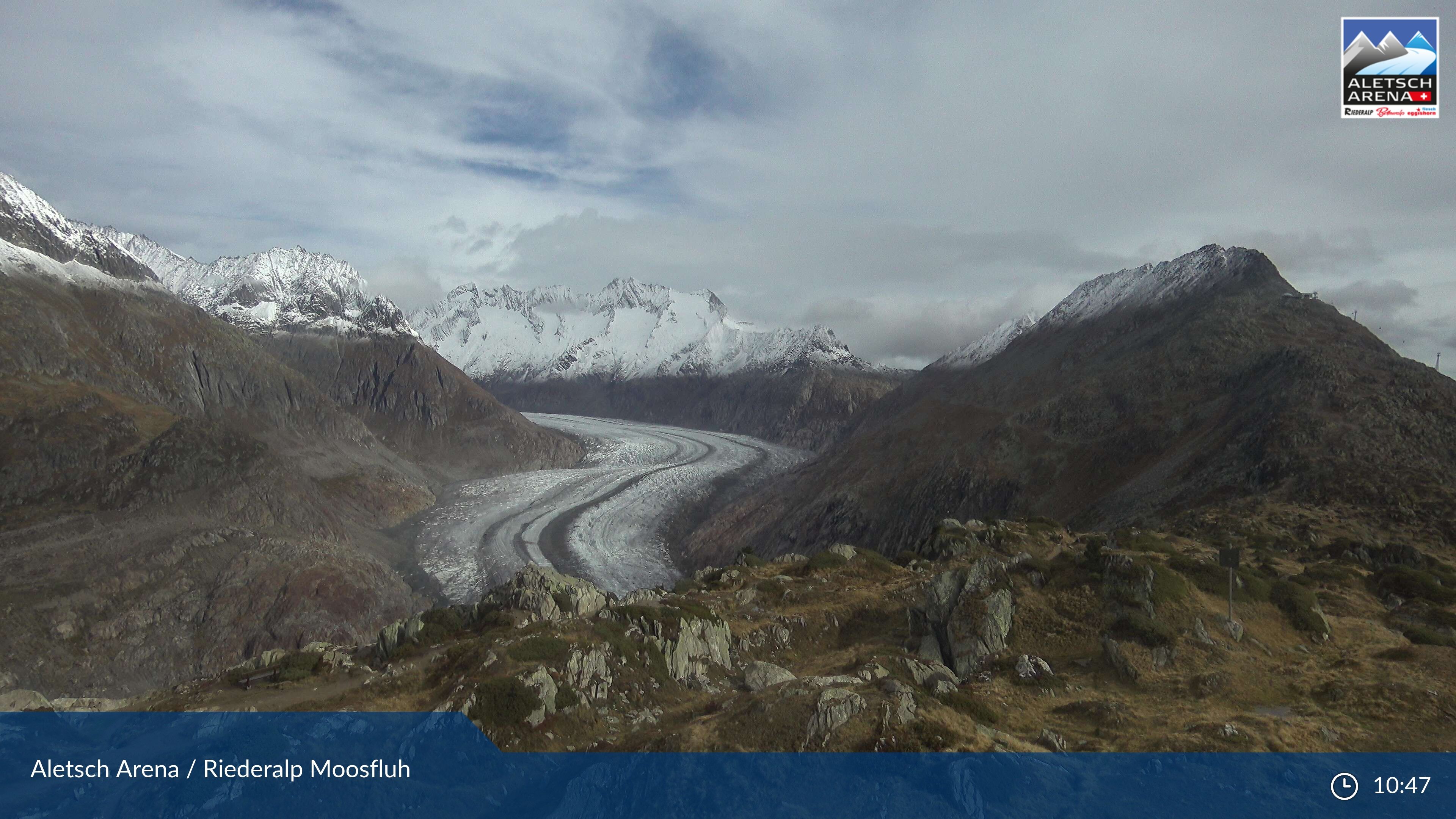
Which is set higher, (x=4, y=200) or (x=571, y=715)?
(x=4, y=200)

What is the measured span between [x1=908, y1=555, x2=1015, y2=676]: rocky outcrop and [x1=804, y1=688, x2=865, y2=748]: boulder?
11565mm

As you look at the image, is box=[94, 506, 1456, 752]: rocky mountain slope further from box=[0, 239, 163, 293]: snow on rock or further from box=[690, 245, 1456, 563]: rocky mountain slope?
box=[0, 239, 163, 293]: snow on rock

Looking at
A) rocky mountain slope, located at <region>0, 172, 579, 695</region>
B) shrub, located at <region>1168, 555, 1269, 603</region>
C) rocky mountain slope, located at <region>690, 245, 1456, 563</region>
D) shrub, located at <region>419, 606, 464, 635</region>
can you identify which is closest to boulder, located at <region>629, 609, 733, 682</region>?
shrub, located at <region>419, 606, 464, 635</region>

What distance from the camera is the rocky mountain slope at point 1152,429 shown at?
6181cm

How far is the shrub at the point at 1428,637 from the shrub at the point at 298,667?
4705 centimetres

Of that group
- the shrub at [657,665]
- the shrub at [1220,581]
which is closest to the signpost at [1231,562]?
the shrub at [1220,581]

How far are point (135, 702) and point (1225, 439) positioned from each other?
292 feet

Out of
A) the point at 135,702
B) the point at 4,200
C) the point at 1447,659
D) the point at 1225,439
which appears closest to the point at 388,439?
the point at 4,200

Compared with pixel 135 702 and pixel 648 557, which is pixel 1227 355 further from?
pixel 135 702

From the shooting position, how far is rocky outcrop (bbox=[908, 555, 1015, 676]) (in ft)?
102

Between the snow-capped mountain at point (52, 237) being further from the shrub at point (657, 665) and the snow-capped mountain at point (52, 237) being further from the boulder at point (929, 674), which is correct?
the boulder at point (929, 674)

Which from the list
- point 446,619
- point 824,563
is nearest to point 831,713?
point 446,619

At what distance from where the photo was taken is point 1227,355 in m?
94.0

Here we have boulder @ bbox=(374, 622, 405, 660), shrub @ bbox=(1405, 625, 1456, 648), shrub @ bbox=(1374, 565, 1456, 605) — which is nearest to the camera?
shrub @ bbox=(1405, 625, 1456, 648)
